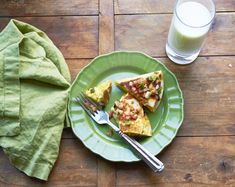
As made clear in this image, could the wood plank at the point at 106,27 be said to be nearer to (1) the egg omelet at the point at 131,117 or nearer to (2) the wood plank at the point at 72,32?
(2) the wood plank at the point at 72,32

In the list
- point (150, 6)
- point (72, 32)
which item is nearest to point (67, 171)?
point (72, 32)

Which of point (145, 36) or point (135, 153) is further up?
point (145, 36)

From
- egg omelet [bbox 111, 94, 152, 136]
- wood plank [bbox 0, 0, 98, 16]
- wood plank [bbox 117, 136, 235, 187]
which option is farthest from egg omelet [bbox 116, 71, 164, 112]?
wood plank [bbox 0, 0, 98, 16]

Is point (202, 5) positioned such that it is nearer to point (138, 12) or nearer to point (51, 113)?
point (138, 12)

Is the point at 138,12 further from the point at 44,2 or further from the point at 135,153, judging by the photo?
the point at 135,153

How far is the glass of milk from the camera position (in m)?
1.05

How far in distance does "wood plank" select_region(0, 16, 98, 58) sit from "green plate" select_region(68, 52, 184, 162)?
0.06 meters

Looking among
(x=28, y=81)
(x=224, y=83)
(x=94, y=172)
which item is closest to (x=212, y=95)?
(x=224, y=83)

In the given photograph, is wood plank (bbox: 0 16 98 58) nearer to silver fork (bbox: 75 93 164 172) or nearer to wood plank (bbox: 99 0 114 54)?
wood plank (bbox: 99 0 114 54)

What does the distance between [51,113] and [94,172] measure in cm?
18

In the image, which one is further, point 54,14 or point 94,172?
point 54,14

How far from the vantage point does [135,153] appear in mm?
1035

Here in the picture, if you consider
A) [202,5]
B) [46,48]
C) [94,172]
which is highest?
[202,5]

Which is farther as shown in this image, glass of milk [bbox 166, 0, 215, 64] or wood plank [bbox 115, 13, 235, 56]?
wood plank [bbox 115, 13, 235, 56]
